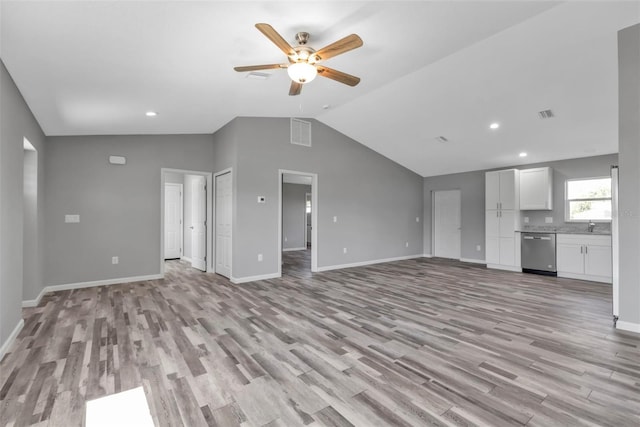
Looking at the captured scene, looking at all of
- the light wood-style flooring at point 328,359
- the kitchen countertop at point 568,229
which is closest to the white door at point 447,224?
the kitchen countertop at point 568,229

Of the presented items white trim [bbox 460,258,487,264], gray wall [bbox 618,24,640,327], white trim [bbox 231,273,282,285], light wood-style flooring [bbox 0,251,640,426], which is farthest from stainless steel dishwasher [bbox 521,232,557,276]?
white trim [bbox 231,273,282,285]

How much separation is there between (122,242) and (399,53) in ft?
17.5

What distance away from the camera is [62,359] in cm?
242

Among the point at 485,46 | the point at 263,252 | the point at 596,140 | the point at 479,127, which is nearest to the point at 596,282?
the point at 596,140

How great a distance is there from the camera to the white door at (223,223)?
5508 millimetres

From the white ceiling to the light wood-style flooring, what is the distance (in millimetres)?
2577

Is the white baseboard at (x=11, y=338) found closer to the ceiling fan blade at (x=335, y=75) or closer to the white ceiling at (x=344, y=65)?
the white ceiling at (x=344, y=65)

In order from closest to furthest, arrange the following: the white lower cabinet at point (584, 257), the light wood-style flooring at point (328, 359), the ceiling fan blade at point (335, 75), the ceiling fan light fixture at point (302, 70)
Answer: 1. the light wood-style flooring at point (328, 359)
2. the ceiling fan light fixture at point (302, 70)
3. the ceiling fan blade at point (335, 75)
4. the white lower cabinet at point (584, 257)

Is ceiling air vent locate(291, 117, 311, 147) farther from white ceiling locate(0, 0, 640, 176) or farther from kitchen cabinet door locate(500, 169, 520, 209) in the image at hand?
kitchen cabinet door locate(500, 169, 520, 209)

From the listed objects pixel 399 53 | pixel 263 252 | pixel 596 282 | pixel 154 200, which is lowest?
pixel 596 282

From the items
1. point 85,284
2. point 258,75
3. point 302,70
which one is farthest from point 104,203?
point 302,70

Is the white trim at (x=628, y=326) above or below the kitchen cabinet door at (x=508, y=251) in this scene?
below

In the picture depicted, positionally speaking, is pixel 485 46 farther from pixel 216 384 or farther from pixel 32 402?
pixel 32 402

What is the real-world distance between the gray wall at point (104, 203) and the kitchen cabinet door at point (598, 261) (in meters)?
7.93
